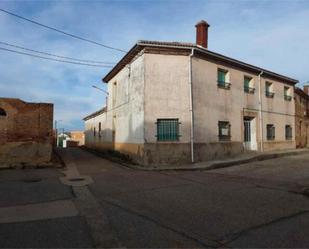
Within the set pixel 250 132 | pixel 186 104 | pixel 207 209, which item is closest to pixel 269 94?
pixel 250 132

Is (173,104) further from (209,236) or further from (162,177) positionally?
(209,236)

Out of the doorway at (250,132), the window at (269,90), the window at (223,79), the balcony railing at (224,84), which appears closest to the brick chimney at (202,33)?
the window at (223,79)

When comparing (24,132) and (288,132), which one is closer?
(24,132)

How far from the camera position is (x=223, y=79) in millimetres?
18500

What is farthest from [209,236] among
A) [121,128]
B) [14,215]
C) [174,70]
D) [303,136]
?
[303,136]

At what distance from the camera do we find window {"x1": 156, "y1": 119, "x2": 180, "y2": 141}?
1573 centimetres

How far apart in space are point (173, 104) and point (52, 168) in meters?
6.52

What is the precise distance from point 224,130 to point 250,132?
343 centimetres

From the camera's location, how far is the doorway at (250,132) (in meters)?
20.3

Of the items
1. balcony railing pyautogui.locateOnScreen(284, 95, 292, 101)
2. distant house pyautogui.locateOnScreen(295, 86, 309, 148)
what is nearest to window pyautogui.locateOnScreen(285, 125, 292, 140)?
distant house pyautogui.locateOnScreen(295, 86, 309, 148)

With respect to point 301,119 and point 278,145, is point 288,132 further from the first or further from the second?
point 301,119

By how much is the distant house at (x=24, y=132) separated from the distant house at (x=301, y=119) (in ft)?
63.5

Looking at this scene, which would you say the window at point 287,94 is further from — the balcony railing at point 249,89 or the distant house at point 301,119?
the balcony railing at point 249,89

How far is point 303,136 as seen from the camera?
27.2 metres
